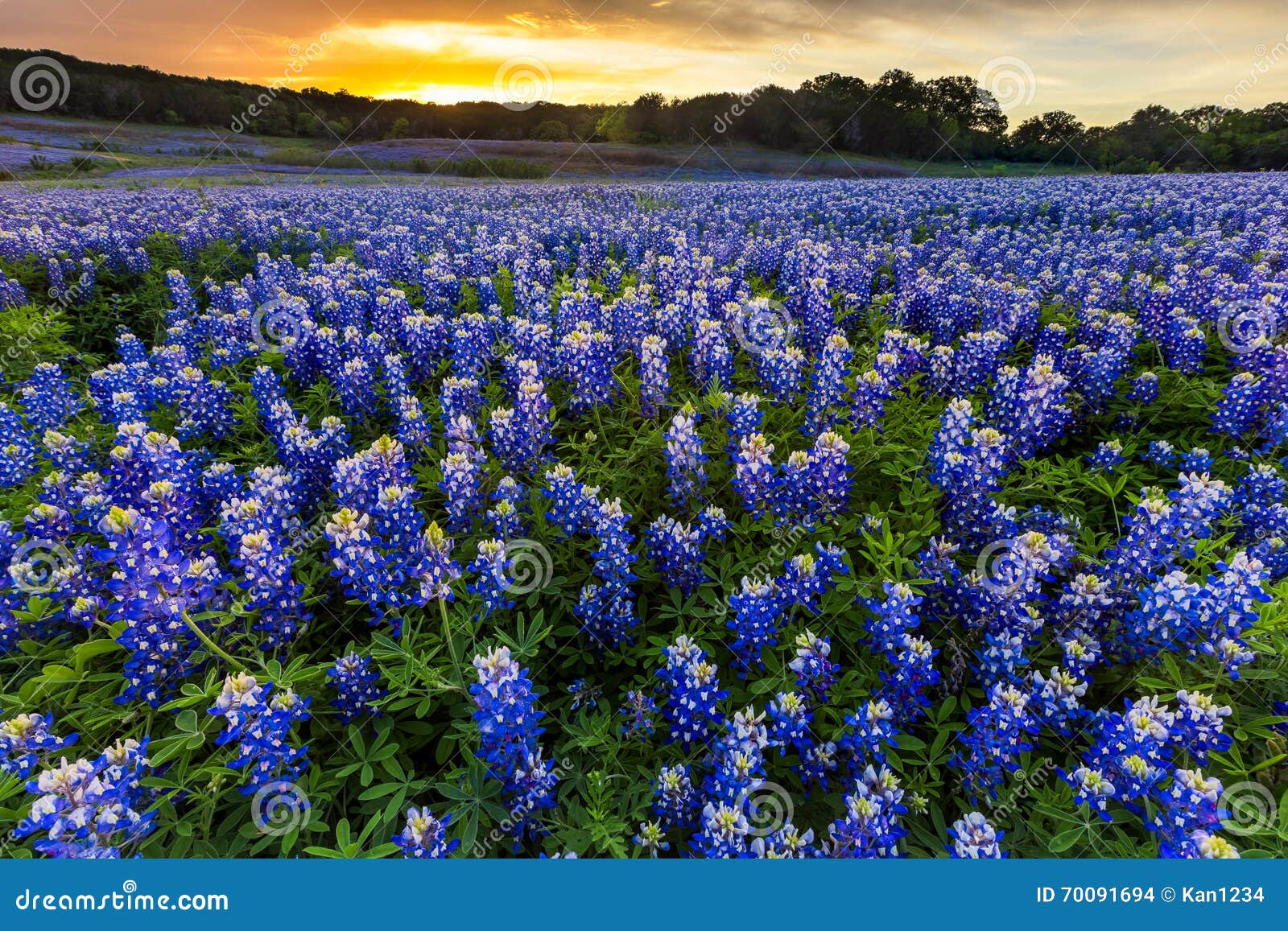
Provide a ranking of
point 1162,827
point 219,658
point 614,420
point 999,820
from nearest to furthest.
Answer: point 1162,827 < point 999,820 < point 219,658 < point 614,420

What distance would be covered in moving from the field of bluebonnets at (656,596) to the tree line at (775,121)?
30.5m

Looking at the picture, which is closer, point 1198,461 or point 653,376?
point 1198,461

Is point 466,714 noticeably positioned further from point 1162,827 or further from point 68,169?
point 68,169

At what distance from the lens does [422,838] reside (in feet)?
7.67

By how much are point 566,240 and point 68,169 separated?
104 feet

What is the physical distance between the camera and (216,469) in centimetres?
384

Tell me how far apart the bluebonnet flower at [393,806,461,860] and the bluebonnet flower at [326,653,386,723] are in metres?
0.73

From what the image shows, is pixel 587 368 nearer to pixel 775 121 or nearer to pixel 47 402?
pixel 47 402

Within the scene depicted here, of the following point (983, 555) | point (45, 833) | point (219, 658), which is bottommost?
point (45, 833)

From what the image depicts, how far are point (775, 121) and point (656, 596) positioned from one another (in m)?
37.5

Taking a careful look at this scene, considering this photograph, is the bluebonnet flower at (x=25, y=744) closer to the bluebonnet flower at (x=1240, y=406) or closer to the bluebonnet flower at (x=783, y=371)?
the bluebonnet flower at (x=783, y=371)

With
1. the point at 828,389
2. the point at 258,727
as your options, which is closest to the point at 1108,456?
the point at 828,389

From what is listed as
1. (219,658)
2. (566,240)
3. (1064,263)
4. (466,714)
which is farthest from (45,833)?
(1064,263)

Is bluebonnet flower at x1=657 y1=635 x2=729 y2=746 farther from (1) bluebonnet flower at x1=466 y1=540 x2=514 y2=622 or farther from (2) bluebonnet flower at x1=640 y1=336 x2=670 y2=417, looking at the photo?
(2) bluebonnet flower at x1=640 y1=336 x2=670 y2=417
